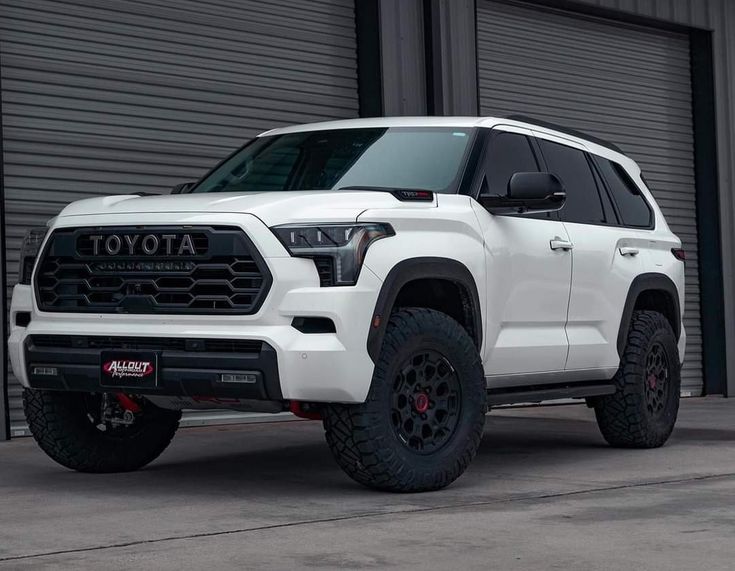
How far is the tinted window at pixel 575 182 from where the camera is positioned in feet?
26.6

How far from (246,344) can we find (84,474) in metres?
1.78

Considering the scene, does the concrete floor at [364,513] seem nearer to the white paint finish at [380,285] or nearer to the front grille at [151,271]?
the white paint finish at [380,285]

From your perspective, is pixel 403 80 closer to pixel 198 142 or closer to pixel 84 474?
pixel 198 142

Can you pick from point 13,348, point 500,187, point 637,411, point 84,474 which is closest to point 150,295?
point 13,348

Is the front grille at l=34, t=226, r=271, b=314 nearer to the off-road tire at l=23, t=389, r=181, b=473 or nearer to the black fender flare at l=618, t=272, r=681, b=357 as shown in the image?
the off-road tire at l=23, t=389, r=181, b=473

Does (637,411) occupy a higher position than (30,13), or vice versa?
(30,13)

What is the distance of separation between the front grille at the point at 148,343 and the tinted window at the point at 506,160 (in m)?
1.85

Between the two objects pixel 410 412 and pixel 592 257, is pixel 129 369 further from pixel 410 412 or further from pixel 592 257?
pixel 592 257

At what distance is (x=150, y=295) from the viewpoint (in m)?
6.34

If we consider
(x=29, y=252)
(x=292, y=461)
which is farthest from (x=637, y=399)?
(x=29, y=252)

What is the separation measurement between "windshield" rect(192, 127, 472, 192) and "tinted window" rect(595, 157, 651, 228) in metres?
1.73

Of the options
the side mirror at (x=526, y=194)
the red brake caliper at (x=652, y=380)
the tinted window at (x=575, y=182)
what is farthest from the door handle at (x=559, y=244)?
the red brake caliper at (x=652, y=380)

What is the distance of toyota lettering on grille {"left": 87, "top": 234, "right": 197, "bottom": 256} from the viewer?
6.23 meters

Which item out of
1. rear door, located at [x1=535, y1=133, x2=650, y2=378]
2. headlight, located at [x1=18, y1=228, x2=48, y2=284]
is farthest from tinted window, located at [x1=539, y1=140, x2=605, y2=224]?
headlight, located at [x1=18, y1=228, x2=48, y2=284]
